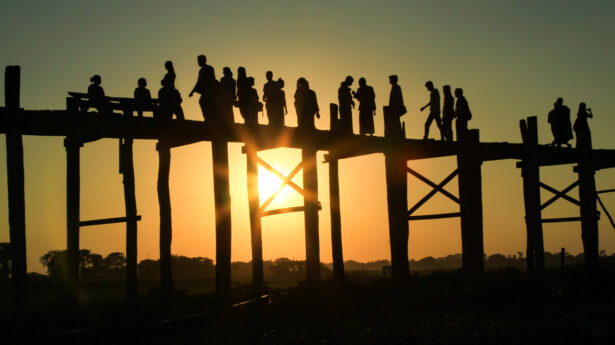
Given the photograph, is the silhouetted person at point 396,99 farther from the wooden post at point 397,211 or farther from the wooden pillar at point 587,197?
the wooden pillar at point 587,197

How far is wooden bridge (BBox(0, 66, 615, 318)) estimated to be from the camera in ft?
44.7

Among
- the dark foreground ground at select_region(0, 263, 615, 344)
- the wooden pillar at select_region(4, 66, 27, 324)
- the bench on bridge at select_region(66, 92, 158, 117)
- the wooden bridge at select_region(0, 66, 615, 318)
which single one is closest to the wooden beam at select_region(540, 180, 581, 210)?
the wooden bridge at select_region(0, 66, 615, 318)

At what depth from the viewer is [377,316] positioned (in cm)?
1641

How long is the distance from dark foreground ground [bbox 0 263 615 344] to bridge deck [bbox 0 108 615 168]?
2.92 m

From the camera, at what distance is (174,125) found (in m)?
15.3

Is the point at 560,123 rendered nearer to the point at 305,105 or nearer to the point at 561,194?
the point at 561,194

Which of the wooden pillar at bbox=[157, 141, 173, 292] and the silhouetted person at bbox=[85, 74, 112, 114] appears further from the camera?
the wooden pillar at bbox=[157, 141, 173, 292]

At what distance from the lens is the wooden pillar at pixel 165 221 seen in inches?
736

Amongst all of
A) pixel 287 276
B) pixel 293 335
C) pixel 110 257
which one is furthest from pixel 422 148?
pixel 110 257

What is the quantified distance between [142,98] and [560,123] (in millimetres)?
10762

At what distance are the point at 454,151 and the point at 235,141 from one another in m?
5.86

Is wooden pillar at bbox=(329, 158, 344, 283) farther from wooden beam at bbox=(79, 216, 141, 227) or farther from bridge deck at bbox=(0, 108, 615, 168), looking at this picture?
wooden beam at bbox=(79, 216, 141, 227)

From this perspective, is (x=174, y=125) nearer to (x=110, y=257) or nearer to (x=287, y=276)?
(x=287, y=276)

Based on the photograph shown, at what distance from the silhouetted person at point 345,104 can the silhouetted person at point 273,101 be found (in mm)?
1406
